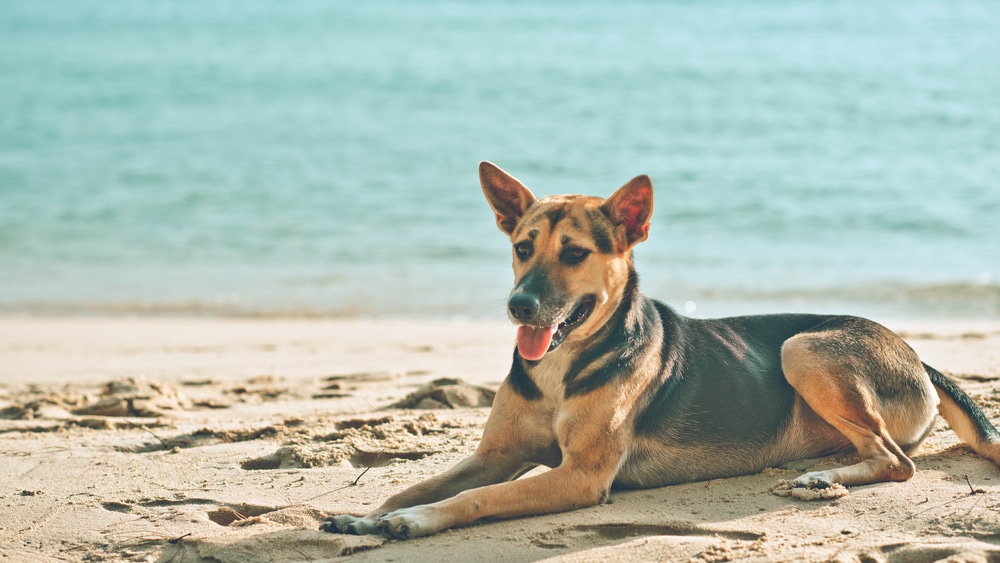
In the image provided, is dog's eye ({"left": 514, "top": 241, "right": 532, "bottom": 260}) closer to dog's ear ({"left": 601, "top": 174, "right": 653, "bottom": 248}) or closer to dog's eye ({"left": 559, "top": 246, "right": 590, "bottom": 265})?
dog's eye ({"left": 559, "top": 246, "right": 590, "bottom": 265})

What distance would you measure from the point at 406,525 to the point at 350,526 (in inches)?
10.8

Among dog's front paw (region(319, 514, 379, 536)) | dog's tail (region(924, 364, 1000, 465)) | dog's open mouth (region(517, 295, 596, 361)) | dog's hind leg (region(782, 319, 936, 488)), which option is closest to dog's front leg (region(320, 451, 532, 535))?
dog's front paw (region(319, 514, 379, 536))

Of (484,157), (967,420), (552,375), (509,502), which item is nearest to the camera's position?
(509,502)

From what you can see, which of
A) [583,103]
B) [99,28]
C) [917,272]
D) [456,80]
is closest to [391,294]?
[917,272]

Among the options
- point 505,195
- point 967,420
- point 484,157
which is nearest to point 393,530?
point 505,195

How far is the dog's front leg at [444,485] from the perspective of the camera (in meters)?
4.30

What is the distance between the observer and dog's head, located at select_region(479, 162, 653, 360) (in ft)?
15.0

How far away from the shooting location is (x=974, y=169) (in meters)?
18.5

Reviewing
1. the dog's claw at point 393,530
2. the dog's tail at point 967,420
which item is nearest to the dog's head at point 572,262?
the dog's claw at point 393,530

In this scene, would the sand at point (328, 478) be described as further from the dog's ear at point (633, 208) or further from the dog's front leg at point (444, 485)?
the dog's ear at point (633, 208)

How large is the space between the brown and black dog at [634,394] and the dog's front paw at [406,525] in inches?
0.9

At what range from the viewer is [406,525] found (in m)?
4.19

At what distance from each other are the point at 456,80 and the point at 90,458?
24.8 meters

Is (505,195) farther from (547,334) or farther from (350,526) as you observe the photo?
(350,526)
